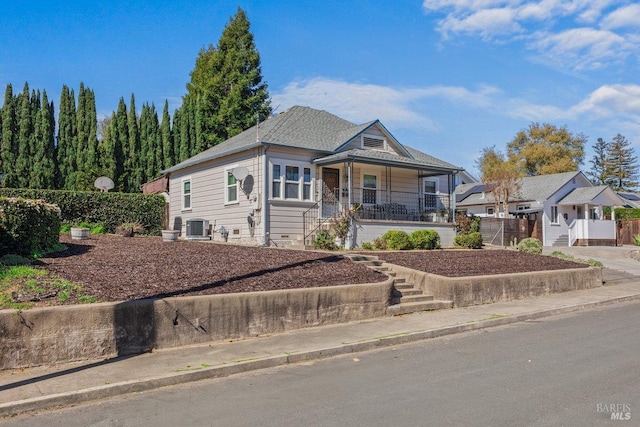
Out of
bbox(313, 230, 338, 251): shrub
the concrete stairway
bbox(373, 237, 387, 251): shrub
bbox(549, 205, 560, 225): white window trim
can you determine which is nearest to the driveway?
bbox(549, 205, 560, 225): white window trim

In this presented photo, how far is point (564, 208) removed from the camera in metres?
36.6

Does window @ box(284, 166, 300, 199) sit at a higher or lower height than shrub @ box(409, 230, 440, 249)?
higher

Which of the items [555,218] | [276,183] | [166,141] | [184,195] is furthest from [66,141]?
[555,218]

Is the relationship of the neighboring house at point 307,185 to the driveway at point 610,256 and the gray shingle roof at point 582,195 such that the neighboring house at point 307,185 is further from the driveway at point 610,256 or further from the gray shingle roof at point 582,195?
the gray shingle roof at point 582,195

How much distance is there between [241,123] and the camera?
4000 cm

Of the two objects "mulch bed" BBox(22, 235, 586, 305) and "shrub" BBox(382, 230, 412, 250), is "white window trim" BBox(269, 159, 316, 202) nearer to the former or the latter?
"shrub" BBox(382, 230, 412, 250)

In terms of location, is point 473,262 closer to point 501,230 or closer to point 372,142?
point 372,142

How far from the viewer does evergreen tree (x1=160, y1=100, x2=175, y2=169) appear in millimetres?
33844

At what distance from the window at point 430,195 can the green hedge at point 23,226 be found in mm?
17404

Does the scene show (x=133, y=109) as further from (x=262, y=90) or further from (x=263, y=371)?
(x=263, y=371)

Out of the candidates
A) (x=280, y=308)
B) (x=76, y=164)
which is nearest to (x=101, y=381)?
(x=280, y=308)

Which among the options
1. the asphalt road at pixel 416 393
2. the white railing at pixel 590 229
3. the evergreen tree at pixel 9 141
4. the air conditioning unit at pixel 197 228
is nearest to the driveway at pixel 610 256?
the white railing at pixel 590 229

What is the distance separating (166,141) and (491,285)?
25534 mm

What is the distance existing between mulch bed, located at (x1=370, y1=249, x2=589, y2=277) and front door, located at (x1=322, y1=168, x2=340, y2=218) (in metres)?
4.64
